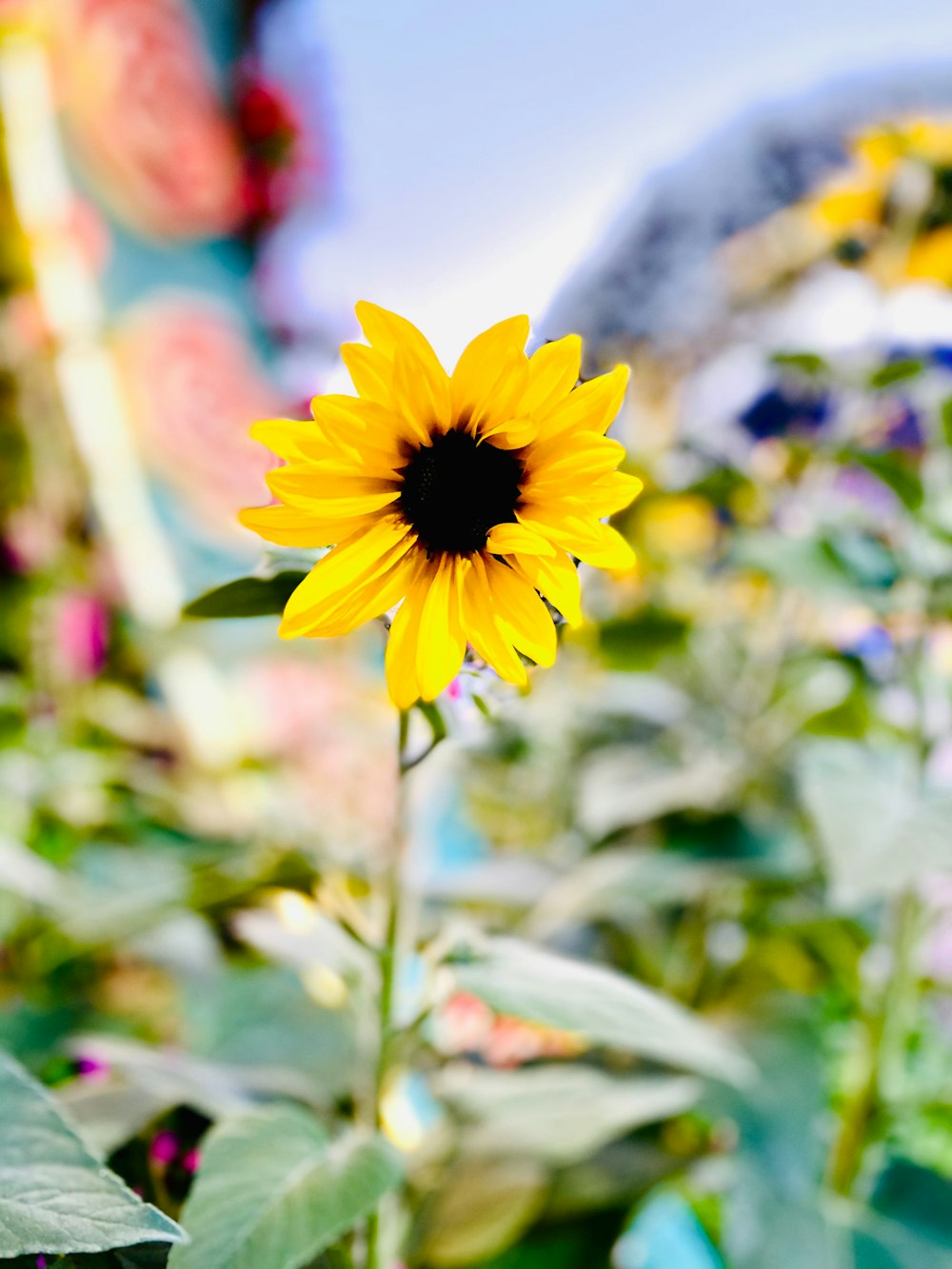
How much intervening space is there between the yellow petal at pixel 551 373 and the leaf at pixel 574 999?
0.14m

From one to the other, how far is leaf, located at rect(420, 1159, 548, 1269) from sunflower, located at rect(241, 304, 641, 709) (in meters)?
0.29

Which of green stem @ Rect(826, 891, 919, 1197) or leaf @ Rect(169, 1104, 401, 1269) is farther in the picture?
green stem @ Rect(826, 891, 919, 1197)

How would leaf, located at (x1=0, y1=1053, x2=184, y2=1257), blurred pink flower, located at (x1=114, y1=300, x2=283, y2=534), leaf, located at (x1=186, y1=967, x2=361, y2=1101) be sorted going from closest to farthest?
leaf, located at (x1=0, y1=1053, x2=184, y2=1257)
leaf, located at (x1=186, y1=967, x2=361, y2=1101)
blurred pink flower, located at (x1=114, y1=300, x2=283, y2=534)

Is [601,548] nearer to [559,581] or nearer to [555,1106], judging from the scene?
[559,581]

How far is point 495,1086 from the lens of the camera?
394 millimetres

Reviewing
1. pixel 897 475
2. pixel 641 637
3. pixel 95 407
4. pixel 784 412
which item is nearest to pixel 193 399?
pixel 95 407

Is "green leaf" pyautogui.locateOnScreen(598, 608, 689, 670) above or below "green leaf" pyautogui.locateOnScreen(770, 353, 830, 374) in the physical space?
below

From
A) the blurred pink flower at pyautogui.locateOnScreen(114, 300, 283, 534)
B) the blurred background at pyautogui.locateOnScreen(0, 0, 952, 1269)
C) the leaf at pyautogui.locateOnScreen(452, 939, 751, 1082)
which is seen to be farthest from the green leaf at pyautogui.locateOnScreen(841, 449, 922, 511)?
the blurred pink flower at pyautogui.locateOnScreen(114, 300, 283, 534)

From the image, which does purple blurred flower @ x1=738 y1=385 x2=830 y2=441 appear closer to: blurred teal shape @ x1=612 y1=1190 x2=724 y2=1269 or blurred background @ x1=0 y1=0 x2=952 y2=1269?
blurred background @ x1=0 y1=0 x2=952 y2=1269

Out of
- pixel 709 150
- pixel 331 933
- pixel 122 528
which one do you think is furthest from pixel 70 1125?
pixel 709 150

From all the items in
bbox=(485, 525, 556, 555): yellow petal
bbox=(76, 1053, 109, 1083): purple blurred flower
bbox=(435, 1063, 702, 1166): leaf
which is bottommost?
bbox=(435, 1063, 702, 1166): leaf

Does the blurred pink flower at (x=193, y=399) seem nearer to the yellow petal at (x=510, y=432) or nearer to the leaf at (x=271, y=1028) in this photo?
the leaf at (x=271, y=1028)

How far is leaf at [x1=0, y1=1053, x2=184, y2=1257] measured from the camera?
0.16m

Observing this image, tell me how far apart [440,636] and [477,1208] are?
0.97 ft
